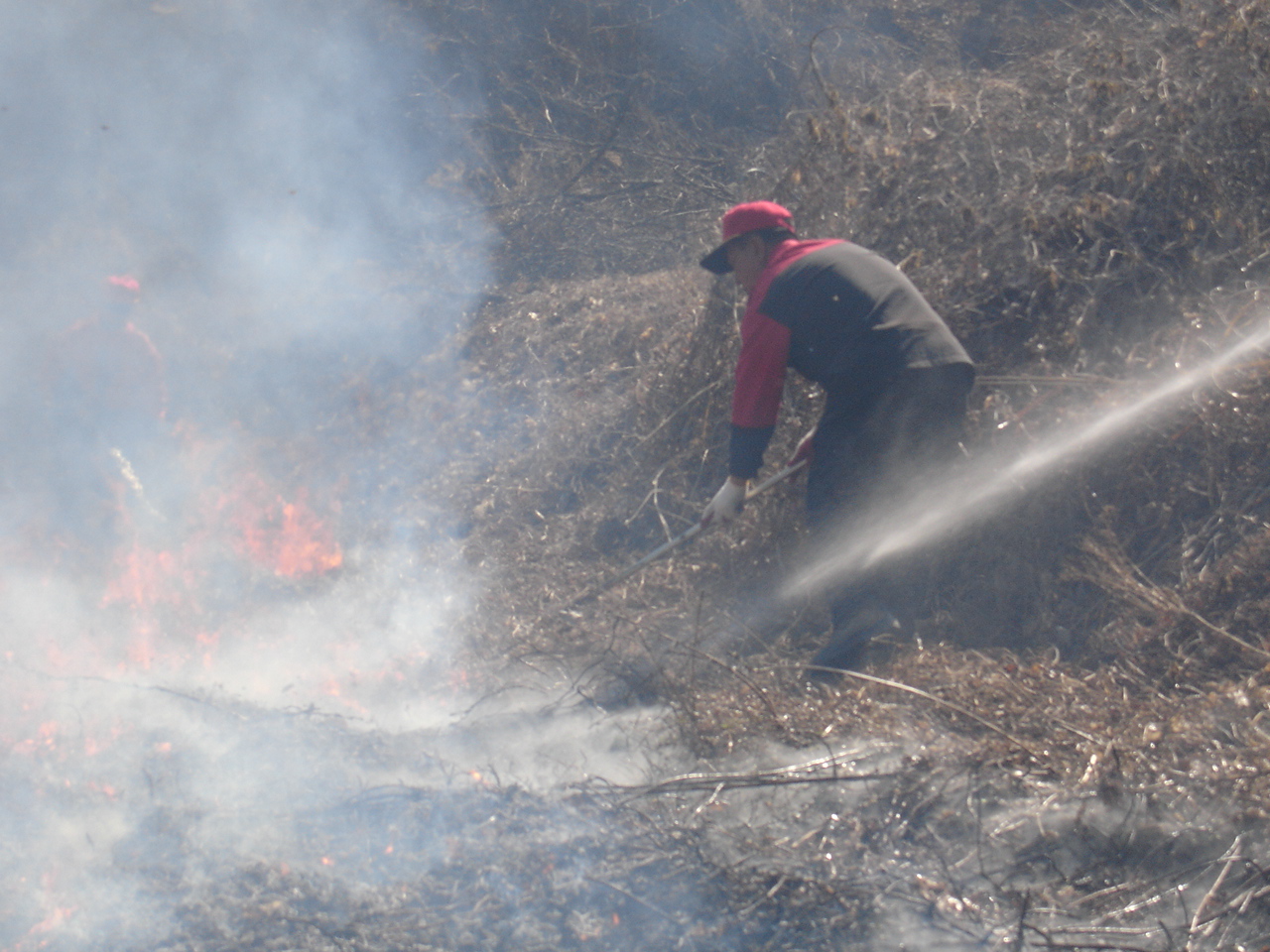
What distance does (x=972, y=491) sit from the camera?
390 centimetres

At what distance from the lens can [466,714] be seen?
4039 mm

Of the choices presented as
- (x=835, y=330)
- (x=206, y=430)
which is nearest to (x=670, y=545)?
(x=835, y=330)

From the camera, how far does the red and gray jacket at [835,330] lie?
3369 millimetres

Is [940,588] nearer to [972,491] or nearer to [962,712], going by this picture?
[972,491]

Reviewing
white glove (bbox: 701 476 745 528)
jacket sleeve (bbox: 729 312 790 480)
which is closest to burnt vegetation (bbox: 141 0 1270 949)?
white glove (bbox: 701 476 745 528)

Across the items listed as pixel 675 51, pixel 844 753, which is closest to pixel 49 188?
pixel 675 51

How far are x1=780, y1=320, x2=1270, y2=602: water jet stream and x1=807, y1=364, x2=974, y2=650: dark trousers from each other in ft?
0.12

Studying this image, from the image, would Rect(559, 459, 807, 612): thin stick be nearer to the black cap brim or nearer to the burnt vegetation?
the burnt vegetation

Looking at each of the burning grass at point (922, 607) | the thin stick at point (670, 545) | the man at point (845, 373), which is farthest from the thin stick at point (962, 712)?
the thin stick at point (670, 545)

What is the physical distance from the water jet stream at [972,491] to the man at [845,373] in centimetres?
10

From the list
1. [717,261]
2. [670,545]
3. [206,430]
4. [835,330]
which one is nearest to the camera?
[835,330]

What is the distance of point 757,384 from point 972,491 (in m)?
1.23

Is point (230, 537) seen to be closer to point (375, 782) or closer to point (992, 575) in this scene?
point (375, 782)

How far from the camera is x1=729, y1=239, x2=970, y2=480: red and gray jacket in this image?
337 centimetres
